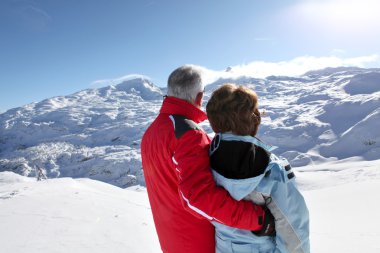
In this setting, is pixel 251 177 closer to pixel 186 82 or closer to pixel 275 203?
pixel 275 203

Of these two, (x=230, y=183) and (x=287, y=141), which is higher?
(x=230, y=183)

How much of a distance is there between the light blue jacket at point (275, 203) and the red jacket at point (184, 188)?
0.09 metres

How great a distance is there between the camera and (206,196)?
239cm

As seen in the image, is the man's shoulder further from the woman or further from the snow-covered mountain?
the snow-covered mountain

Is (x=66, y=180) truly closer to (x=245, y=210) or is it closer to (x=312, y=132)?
(x=245, y=210)

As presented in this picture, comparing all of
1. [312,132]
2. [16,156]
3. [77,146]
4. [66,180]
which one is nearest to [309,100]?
[312,132]

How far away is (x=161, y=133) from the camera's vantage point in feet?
9.10

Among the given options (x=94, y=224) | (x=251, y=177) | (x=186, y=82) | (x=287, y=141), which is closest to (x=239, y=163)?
(x=251, y=177)

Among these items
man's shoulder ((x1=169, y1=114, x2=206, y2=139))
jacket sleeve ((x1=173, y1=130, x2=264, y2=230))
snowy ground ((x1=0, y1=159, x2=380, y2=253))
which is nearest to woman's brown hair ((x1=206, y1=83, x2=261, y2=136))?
man's shoulder ((x1=169, y1=114, x2=206, y2=139))

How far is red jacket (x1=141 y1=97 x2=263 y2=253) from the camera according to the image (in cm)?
240

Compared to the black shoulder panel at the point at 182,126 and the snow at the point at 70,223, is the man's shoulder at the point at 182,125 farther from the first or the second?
the snow at the point at 70,223

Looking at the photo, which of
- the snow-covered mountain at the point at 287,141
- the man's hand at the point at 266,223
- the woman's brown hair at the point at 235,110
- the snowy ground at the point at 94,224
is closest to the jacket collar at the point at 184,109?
the woman's brown hair at the point at 235,110

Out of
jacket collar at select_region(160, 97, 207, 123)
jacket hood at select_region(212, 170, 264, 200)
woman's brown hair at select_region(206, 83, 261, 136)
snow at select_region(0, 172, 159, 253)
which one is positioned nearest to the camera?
Result: jacket hood at select_region(212, 170, 264, 200)

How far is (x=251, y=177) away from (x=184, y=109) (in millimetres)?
812
